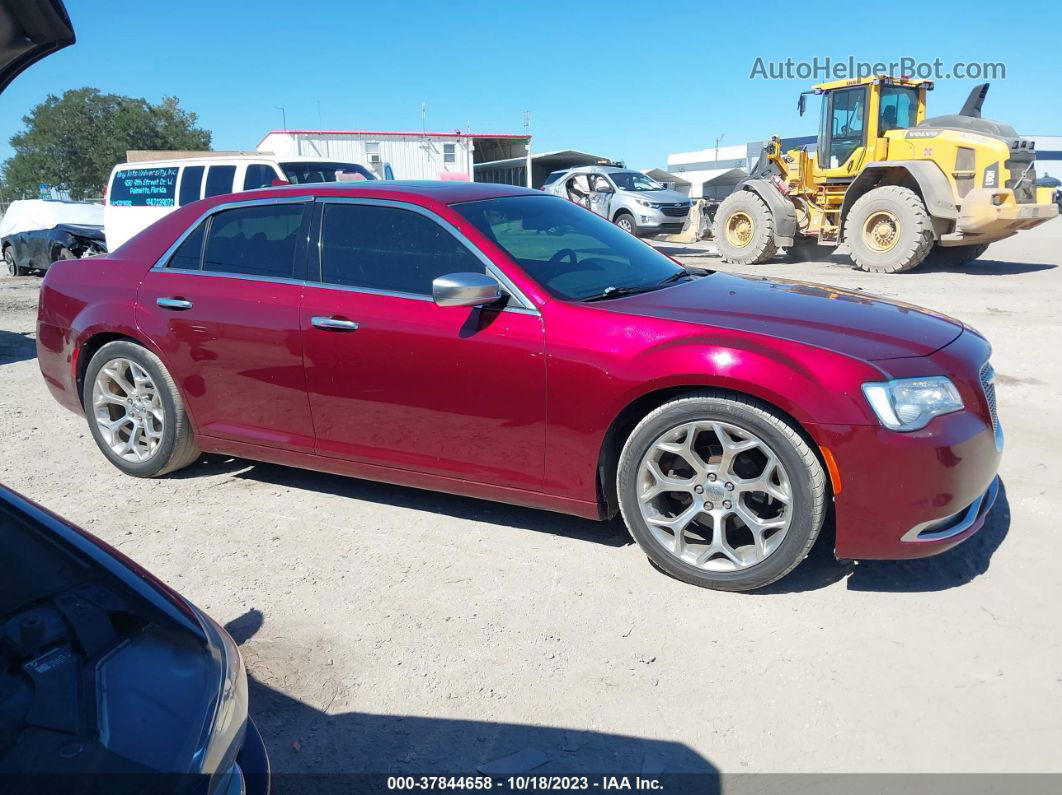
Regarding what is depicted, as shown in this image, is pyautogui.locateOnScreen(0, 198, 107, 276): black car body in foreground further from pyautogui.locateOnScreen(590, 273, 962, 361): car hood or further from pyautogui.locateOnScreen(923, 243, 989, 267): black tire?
pyautogui.locateOnScreen(923, 243, 989, 267): black tire

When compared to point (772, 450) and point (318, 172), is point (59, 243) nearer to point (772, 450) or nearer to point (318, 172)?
point (318, 172)

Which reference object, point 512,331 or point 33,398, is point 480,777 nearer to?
point 512,331

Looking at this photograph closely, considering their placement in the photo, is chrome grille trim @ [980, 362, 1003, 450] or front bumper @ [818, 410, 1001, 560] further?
chrome grille trim @ [980, 362, 1003, 450]

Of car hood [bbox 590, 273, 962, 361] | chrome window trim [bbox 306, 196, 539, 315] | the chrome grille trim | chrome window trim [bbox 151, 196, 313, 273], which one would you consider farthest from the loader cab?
chrome window trim [bbox 151, 196, 313, 273]

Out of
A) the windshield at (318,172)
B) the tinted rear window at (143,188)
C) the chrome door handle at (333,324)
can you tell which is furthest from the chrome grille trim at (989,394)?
the tinted rear window at (143,188)

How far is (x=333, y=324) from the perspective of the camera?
12.5 feet

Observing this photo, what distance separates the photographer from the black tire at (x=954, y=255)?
15008 millimetres

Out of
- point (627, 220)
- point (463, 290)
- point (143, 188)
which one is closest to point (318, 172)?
point (143, 188)

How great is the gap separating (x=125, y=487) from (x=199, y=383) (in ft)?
2.80

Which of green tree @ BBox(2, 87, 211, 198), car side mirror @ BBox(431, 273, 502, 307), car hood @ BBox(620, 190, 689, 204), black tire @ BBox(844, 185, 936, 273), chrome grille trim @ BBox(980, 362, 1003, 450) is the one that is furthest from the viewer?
green tree @ BBox(2, 87, 211, 198)

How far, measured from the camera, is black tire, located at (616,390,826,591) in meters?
3.04

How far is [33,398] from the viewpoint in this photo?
6.77m

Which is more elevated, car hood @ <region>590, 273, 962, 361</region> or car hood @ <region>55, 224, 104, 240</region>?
car hood @ <region>55, 224, 104, 240</region>

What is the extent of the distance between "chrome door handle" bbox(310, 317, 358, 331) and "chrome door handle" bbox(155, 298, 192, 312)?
2.77 feet
